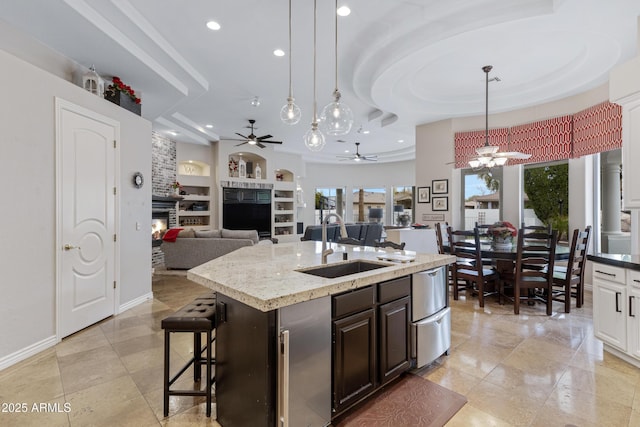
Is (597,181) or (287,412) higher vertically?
(597,181)

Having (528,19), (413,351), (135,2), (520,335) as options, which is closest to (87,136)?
→ (135,2)

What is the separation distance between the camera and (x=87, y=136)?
10.8ft

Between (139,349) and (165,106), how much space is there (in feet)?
13.2

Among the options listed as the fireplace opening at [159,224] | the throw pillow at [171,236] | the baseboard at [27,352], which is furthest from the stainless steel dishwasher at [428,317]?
the fireplace opening at [159,224]

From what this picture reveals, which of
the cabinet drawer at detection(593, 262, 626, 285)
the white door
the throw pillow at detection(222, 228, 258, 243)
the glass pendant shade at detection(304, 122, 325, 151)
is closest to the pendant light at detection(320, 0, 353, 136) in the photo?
the glass pendant shade at detection(304, 122, 325, 151)

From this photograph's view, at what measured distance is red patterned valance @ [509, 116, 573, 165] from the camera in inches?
197

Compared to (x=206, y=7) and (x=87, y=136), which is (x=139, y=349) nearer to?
(x=87, y=136)

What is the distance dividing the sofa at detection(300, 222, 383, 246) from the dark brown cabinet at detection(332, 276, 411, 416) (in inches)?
197

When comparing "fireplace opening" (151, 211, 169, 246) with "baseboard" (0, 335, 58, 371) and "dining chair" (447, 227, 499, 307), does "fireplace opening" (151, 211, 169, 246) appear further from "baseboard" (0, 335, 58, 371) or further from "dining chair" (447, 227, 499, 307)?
"dining chair" (447, 227, 499, 307)

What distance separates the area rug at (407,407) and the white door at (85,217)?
119 inches

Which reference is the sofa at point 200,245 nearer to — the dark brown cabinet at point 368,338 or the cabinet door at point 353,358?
the dark brown cabinet at point 368,338

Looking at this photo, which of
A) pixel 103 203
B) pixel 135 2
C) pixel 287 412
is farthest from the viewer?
pixel 103 203

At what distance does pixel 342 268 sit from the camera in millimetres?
2467

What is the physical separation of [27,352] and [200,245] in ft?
11.8
